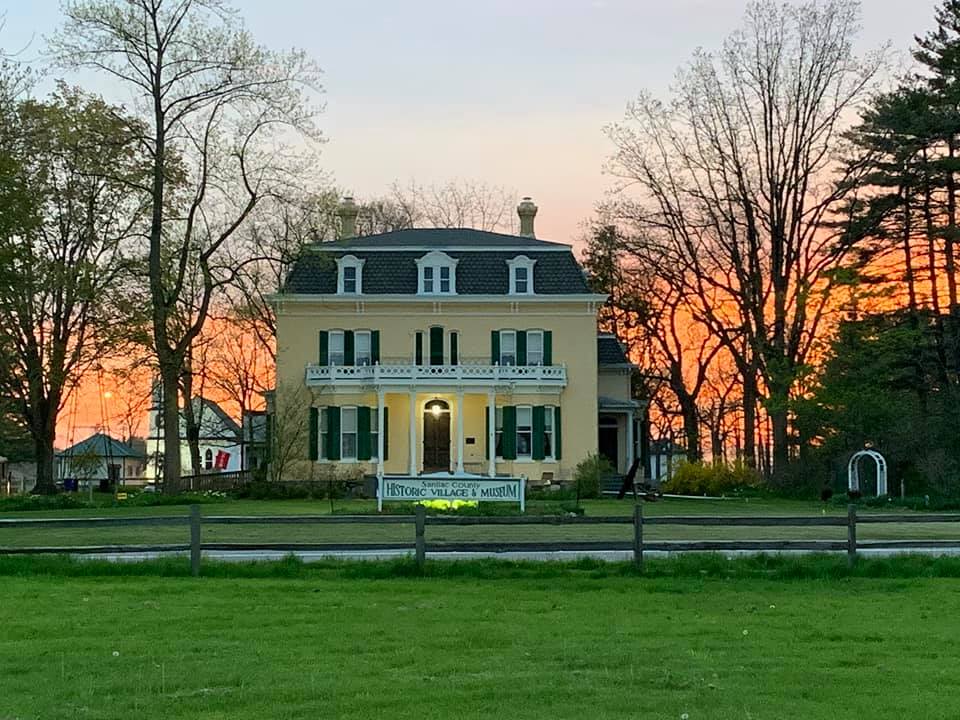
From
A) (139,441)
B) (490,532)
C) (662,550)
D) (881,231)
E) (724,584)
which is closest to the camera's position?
(724,584)

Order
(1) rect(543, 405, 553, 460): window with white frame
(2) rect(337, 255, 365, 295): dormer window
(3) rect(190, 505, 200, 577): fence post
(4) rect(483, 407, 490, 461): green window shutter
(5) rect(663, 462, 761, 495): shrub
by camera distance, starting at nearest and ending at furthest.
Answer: (3) rect(190, 505, 200, 577): fence post → (5) rect(663, 462, 761, 495): shrub → (1) rect(543, 405, 553, 460): window with white frame → (4) rect(483, 407, 490, 461): green window shutter → (2) rect(337, 255, 365, 295): dormer window

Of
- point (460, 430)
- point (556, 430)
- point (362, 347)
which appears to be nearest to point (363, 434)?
point (362, 347)

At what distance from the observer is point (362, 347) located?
142ft

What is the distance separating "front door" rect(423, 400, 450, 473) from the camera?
43.3 metres

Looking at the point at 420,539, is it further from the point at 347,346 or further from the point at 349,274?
the point at 349,274

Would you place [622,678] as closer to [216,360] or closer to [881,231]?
[881,231]

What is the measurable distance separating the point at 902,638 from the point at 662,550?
531cm

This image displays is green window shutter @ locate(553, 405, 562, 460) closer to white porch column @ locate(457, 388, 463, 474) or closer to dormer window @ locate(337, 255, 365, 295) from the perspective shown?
white porch column @ locate(457, 388, 463, 474)

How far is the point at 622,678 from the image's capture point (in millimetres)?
7980

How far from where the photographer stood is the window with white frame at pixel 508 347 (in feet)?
142

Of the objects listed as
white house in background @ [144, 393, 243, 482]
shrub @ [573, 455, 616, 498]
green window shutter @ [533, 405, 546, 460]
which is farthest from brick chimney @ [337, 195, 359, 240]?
shrub @ [573, 455, 616, 498]

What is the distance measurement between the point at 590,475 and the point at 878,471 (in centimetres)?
908

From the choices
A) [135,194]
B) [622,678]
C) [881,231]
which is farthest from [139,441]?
[622,678]

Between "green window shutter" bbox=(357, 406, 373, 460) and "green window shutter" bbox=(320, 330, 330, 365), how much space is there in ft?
6.88
